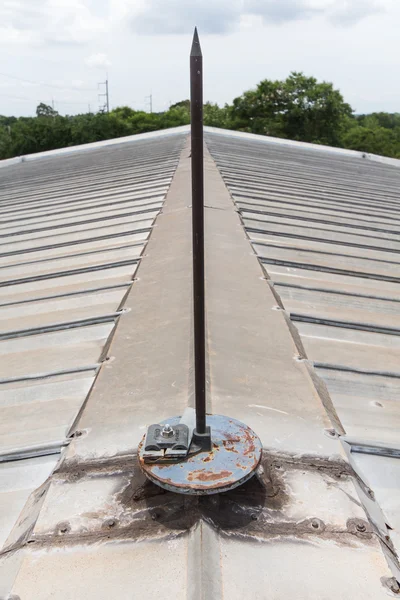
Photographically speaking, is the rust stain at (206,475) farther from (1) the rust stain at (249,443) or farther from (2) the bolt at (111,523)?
(2) the bolt at (111,523)

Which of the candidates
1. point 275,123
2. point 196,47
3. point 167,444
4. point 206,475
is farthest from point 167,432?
point 275,123

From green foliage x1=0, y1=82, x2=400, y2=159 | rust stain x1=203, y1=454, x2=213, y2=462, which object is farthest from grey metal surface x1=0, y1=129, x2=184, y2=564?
green foliage x1=0, y1=82, x2=400, y2=159

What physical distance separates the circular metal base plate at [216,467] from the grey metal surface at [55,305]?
0.40 meters

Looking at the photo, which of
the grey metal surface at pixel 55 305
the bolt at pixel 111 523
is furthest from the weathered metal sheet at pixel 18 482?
the bolt at pixel 111 523

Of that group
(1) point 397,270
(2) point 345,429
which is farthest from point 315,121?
(2) point 345,429

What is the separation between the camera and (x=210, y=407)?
1.77 meters

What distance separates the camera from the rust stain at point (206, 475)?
1.36 m

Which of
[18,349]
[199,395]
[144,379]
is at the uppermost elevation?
[199,395]

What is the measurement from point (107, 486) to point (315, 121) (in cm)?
4086

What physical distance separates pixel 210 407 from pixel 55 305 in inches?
74.0

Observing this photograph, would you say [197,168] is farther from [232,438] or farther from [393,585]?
[393,585]

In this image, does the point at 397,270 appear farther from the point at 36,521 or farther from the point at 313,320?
the point at 36,521

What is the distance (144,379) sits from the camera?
2010 mm

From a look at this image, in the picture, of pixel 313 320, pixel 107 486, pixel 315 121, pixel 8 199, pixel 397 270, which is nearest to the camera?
pixel 107 486
